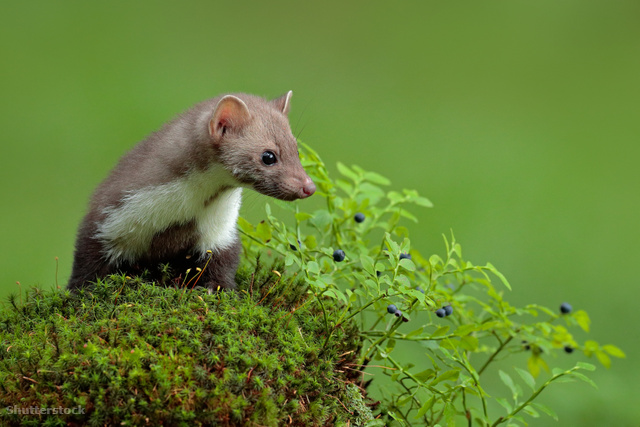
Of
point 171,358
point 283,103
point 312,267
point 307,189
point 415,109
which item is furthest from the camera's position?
point 415,109

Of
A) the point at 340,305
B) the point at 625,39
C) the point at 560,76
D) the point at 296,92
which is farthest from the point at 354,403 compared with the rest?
the point at 625,39

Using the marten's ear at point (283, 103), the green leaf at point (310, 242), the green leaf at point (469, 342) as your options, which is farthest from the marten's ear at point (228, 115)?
the green leaf at point (469, 342)

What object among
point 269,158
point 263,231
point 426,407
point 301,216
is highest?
point 269,158

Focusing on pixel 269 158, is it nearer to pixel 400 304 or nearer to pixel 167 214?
pixel 167 214

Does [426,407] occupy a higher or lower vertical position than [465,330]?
lower

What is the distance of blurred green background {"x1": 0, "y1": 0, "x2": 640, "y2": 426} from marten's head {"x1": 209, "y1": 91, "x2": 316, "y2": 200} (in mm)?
3721

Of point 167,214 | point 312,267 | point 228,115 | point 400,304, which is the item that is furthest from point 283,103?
point 400,304

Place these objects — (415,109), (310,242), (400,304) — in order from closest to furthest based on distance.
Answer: (400,304), (310,242), (415,109)

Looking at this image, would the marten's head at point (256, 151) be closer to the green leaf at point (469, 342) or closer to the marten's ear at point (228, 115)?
the marten's ear at point (228, 115)

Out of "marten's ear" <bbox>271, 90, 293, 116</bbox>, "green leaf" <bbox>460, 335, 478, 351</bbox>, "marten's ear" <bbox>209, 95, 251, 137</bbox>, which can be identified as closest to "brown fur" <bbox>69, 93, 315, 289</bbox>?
"marten's ear" <bbox>209, 95, 251, 137</bbox>

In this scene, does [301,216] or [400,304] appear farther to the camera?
[301,216]

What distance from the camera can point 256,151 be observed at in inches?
144

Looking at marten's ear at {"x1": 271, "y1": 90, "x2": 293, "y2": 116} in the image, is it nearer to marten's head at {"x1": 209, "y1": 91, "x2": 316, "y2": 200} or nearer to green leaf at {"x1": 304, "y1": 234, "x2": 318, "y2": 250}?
marten's head at {"x1": 209, "y1": 91, "x2": 316, "y2": 200}

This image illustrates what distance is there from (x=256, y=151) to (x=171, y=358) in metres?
1.35
